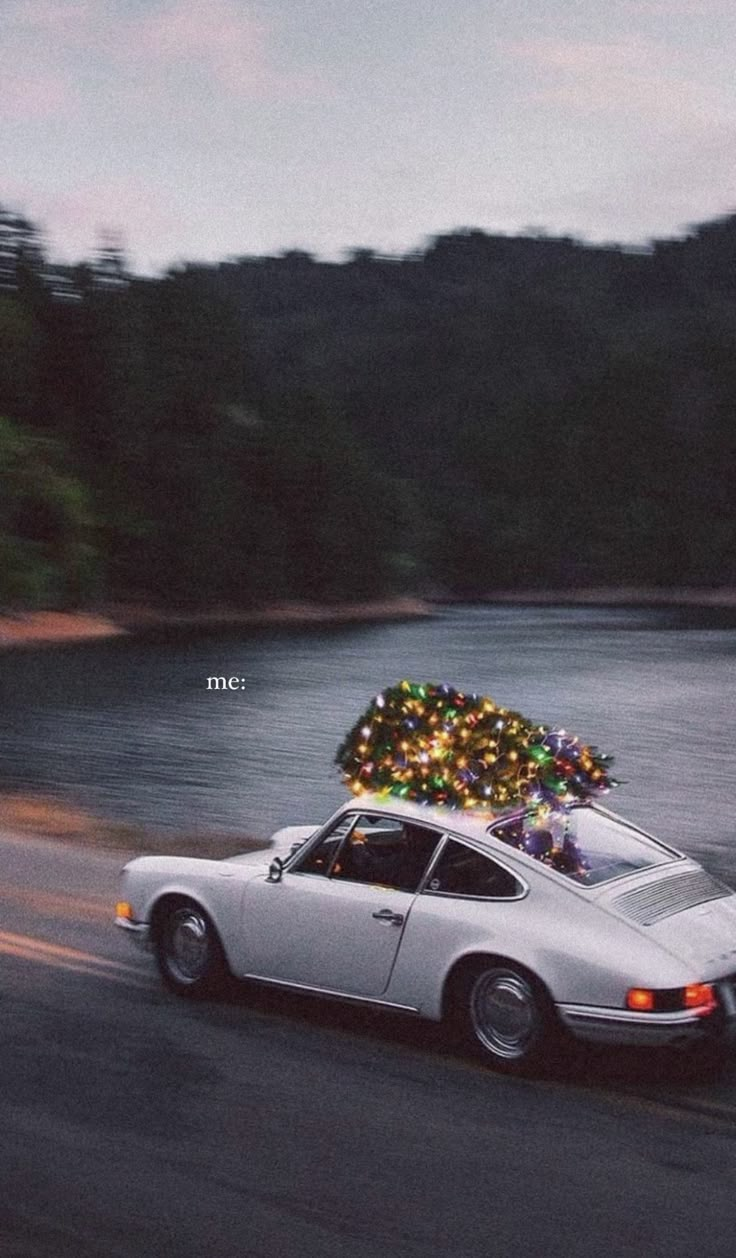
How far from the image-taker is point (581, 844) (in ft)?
25.4

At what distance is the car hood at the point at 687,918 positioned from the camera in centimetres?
698

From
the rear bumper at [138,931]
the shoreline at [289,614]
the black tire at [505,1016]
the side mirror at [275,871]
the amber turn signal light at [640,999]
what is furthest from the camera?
the shoreline at [289,614]

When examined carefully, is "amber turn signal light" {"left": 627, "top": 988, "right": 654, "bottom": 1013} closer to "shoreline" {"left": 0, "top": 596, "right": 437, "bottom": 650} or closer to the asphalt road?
the asphalt road

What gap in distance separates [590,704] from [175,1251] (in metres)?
41.6

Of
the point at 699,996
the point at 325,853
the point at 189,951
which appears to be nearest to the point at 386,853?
the point at 325,853

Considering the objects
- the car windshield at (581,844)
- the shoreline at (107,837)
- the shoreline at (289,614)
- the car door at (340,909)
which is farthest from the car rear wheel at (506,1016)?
the shoreline at (289,614)

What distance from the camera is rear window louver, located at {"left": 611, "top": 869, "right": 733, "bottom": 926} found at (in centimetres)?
715

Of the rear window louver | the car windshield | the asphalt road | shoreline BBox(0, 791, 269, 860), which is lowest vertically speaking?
shoreline BBox(0, 791, 269, 860)

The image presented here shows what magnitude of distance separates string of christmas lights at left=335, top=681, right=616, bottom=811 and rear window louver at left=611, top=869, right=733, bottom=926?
2.18 feet

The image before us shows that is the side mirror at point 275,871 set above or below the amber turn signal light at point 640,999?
above

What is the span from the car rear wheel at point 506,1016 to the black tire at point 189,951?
168 cm

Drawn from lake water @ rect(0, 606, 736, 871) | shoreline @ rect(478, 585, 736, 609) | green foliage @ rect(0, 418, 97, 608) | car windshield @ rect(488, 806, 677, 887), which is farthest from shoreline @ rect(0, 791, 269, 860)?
shoreline @ rect(478, 585, 736, 609)

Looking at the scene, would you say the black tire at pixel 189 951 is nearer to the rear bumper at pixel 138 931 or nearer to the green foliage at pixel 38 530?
the rear bumper at pixel 138 931

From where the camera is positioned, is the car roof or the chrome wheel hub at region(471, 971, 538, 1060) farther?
the car roof
